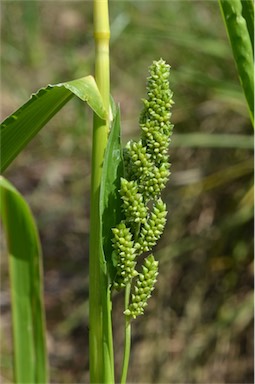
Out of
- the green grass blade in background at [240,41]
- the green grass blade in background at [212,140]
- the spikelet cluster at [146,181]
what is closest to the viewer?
the spikelet cluster at [146,181]

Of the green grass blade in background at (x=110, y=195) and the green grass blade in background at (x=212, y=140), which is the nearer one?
the green grass blade in background at (x=110, y=195)

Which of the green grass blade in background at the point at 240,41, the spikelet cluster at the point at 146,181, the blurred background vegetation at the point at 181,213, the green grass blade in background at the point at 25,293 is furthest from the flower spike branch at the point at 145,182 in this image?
the blurred background vegetation at the point at 181,213

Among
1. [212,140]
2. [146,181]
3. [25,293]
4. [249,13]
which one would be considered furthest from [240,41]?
[212,140]

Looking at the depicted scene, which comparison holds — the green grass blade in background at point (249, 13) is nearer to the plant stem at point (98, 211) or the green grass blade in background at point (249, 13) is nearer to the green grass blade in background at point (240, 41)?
the green grass blade in background at point (240, 41)

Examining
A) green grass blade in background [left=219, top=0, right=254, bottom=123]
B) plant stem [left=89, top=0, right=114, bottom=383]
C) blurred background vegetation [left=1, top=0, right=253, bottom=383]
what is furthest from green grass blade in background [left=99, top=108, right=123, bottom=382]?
blurred background vegetation [left=1, top=0, right=253, bottom=383]

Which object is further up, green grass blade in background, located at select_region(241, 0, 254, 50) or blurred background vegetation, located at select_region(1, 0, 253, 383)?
green grass blade in background, located at select_region(241, 0, 254, 50)

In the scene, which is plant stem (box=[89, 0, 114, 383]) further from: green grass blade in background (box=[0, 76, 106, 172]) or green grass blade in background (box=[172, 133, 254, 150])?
green grass blade in background (box=[172, 133, 254, 150])
